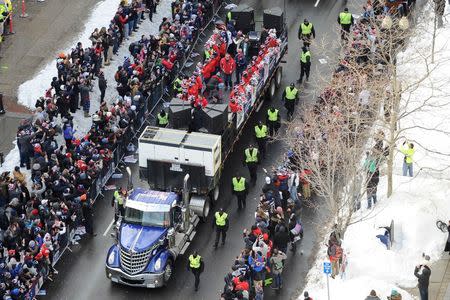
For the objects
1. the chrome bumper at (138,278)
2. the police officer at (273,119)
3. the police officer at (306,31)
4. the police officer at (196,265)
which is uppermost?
the police officer at (306,31)

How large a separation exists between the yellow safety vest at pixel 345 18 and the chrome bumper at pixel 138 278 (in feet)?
57.9

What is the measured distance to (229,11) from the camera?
2096 inches

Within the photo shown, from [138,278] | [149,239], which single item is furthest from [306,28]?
[138,278]

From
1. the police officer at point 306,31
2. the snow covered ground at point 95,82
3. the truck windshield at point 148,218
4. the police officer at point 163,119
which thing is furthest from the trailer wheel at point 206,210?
the police officer at point 306,31

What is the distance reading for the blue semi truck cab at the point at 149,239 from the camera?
128 feet

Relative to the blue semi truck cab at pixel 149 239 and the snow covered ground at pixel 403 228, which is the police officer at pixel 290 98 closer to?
the snow covered ground at pixel 403 228

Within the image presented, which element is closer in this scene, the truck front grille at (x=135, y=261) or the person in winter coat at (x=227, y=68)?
the truck front grille at (x=135, y=261)

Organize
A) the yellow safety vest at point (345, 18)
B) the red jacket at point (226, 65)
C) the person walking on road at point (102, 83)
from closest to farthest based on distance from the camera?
1. the red jacket at point (226, 65)
2. the person walking on road at point (102, 83)
3. the yellow safety vest at point (345, 18)

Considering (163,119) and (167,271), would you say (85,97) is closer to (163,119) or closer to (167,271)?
(163,119)

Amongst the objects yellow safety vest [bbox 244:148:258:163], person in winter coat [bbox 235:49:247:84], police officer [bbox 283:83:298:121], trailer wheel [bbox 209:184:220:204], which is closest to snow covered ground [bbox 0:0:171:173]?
person in winter coat [bbox 235:49:247:84]

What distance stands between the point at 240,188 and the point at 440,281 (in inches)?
314

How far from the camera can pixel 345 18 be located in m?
52.2

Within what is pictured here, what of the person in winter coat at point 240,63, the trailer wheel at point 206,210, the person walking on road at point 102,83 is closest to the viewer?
the trailer wheel at point 206,210

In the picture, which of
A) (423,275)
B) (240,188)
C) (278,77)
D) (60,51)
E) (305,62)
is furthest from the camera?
(60,51)
